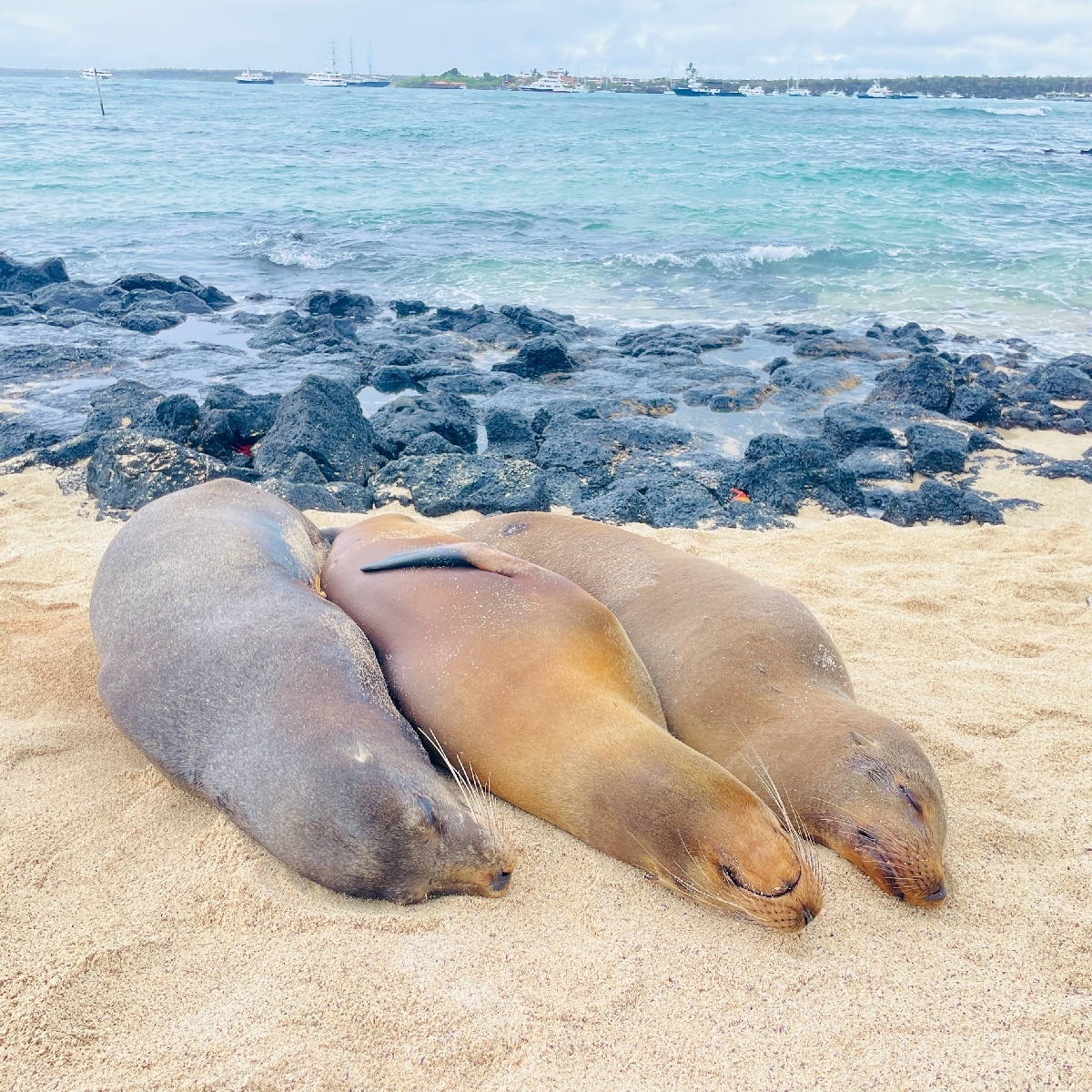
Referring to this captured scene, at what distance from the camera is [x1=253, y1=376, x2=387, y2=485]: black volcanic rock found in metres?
7.30

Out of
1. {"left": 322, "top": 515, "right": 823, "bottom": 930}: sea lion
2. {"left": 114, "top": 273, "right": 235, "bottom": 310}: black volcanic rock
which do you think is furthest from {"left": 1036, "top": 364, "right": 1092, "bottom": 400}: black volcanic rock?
{"left": 114, "top": 273, "right": 235, "bottom": 310}: black volcanic rock

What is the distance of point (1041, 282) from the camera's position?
16172 mm

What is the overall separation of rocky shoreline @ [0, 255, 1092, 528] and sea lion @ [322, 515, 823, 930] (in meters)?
3.25

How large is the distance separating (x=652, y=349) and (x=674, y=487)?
4785mm

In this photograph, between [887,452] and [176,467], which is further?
[887,452]

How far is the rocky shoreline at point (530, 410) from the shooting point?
6848mm

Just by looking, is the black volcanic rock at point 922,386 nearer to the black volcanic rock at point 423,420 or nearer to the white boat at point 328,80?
the black volcanic rock at point 423,420

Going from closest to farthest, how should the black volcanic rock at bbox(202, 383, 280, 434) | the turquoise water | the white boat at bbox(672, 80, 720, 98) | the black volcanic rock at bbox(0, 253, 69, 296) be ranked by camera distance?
the black volcanic rock at bbox(202, 383, 280, 434), the black volcanic rock at bbox(0, 253, 69, 296), the turquoise water, the white boat at bbox(672, 80, 720, 98)

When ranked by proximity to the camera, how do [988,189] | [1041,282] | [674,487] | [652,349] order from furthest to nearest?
[988,189], [1041,282], [652,349], [674,487]

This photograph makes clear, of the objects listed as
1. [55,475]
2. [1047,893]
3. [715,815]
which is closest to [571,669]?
[715,815]

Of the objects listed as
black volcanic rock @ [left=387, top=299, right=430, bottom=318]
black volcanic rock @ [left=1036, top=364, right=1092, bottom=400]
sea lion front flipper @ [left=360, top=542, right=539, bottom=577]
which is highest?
sea lion front flipper @ [left=360, top=542, right=539, bottom=577]

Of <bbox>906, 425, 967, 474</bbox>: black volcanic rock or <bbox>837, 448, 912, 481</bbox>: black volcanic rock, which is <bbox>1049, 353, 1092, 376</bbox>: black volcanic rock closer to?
<bbox>906, 425, 967, 474</bbox>: black volcanic rock

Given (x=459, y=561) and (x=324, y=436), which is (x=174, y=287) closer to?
(x=324, y=436)

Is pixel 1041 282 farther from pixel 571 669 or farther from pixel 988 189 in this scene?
pixel 571 669
